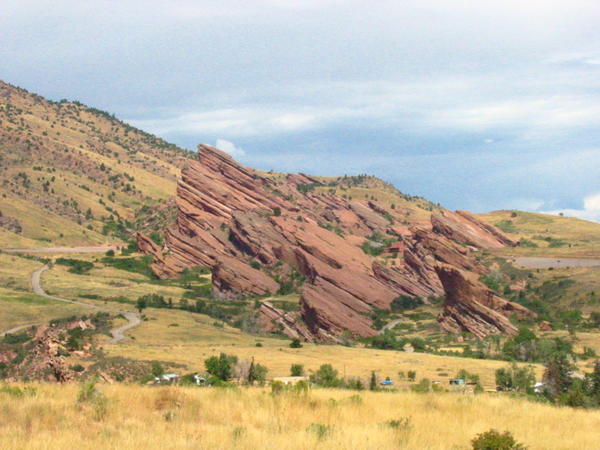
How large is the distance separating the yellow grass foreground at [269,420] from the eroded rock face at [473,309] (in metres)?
52.5

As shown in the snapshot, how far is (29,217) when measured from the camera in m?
142

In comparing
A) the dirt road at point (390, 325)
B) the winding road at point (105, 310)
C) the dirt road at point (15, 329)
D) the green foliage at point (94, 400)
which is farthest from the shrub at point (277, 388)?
the dirt road at point (390, 325)

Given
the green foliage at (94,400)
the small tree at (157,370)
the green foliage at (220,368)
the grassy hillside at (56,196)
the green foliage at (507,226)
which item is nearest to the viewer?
the green foliage at (94,400)

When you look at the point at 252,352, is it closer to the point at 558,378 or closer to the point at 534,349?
the point at 534,349

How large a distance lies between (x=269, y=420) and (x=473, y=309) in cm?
6056

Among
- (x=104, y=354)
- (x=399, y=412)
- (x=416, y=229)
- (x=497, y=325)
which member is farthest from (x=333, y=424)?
(x=416, y=229)

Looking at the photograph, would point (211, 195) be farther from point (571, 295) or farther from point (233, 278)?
point (571, 295)

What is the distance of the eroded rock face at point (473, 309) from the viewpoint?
228 ft

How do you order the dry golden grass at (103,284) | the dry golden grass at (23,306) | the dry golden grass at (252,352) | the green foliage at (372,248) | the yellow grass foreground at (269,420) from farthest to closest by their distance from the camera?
the green foliage at (372,248) → the dry golden grass at (103,284) → the dry golden grass at (23,306) → the dry golden grass at (252,352) → the yellow grass foreground at (269,420)

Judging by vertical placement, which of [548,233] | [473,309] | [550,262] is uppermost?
[548,233]

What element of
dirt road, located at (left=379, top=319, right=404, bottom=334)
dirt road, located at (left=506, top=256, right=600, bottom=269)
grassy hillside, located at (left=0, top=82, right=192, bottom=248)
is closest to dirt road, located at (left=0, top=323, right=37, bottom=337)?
dirt road, located at (left=379, top=319, right=404, bottom=334)

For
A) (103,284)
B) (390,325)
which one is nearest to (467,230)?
(390,325)

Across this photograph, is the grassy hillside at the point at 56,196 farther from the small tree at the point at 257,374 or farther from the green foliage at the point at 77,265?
the small tree at the point at 257,374

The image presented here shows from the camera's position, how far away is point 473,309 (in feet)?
235
